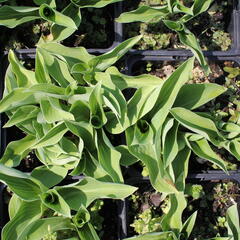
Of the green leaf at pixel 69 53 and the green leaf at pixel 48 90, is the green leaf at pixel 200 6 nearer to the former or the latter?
the green leaf at pixel 69 53

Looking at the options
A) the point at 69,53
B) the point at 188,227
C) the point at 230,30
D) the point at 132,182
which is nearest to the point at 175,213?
the point at 188,227

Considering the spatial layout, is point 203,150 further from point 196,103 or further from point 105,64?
point 105,64

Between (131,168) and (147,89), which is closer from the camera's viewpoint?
(147,89)

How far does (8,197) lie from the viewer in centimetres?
147

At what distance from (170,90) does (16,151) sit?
501mm

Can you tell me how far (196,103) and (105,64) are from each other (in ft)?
0.99

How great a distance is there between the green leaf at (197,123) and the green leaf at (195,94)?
62 millimetres

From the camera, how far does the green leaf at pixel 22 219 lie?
1.27 m

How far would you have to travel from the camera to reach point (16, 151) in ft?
4.52

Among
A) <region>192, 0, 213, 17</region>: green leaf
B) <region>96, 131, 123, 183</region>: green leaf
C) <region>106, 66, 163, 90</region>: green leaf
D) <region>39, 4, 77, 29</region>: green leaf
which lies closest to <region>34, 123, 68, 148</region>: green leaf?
<region>96, 131, 123, 183</region>: green leaf

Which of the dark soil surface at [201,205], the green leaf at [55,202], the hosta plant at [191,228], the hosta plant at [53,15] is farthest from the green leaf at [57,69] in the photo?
the hosta plant at [191,228]

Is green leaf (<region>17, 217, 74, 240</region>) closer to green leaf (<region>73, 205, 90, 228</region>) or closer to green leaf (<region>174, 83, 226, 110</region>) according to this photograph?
green leaf (<region>73, 205, 90, 228</region>)

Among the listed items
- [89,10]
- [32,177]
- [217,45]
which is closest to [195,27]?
[217,45]

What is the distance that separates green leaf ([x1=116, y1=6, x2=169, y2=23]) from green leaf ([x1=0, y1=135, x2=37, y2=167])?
0.47m
